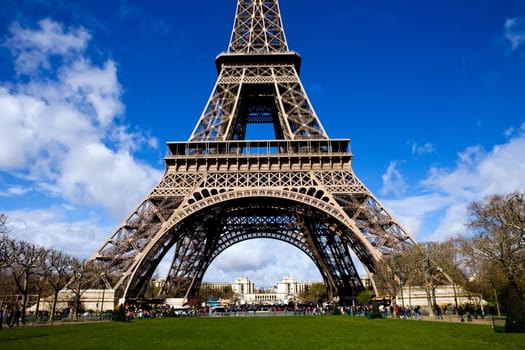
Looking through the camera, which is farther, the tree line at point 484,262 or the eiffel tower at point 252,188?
the eiffel tower at point 252,188

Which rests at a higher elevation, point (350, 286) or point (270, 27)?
point (270, 27)

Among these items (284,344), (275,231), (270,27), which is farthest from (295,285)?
(284,344)

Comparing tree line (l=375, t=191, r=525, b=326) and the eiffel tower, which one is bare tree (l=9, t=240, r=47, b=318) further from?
tree line (l=375, t=191, r=525, b=326)

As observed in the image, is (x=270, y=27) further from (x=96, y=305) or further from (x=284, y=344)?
(x=284, y=344)

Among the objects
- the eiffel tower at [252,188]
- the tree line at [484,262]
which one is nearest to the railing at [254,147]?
the eiffel tower at [252,188]

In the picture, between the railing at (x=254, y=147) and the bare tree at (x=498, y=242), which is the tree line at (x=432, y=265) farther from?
the railing at (x=254, y=147)

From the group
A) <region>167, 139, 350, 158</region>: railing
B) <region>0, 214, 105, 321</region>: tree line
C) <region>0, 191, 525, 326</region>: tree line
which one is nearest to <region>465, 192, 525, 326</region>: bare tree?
<region>0, 191, 525, 326</region>: tree line

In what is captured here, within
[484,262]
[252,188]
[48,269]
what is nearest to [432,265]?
[484,262]

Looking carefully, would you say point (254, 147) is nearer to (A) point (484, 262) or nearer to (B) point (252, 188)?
(B) point (252, 188)

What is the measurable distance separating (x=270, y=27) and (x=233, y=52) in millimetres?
6074

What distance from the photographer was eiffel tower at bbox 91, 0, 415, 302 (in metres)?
32.4

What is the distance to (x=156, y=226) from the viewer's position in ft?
109

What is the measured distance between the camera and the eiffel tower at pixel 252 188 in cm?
3244

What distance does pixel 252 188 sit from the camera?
34.4 m
